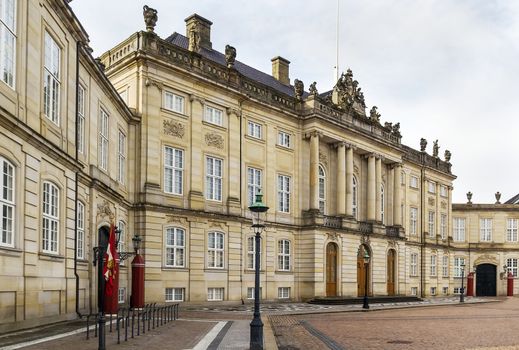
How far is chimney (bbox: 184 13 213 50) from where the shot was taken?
42.6 m

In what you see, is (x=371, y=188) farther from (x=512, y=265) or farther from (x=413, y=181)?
(x=512, y=265)

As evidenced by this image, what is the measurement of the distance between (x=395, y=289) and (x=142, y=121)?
2912 centimetres

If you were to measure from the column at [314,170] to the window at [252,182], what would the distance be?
4.77 m

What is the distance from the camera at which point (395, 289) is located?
50.7 meters

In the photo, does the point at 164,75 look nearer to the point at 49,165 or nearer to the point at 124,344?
the point at 49,165

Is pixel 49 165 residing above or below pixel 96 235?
above

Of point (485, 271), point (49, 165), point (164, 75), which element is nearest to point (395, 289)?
point (485, 271)

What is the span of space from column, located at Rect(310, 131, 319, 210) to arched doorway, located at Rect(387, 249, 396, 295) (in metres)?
11.9

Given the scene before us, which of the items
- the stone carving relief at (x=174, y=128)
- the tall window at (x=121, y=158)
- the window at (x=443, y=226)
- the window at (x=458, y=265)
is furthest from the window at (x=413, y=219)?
the tall window at (x=121, y=158)

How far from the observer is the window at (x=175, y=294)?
104ft

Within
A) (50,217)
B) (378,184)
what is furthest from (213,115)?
(378,184)

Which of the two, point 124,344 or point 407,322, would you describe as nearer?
point 124,344

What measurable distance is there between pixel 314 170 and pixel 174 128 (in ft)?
41.7

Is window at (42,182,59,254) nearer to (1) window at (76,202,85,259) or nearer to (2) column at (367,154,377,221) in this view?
(1) window at (76,202,85,259)
